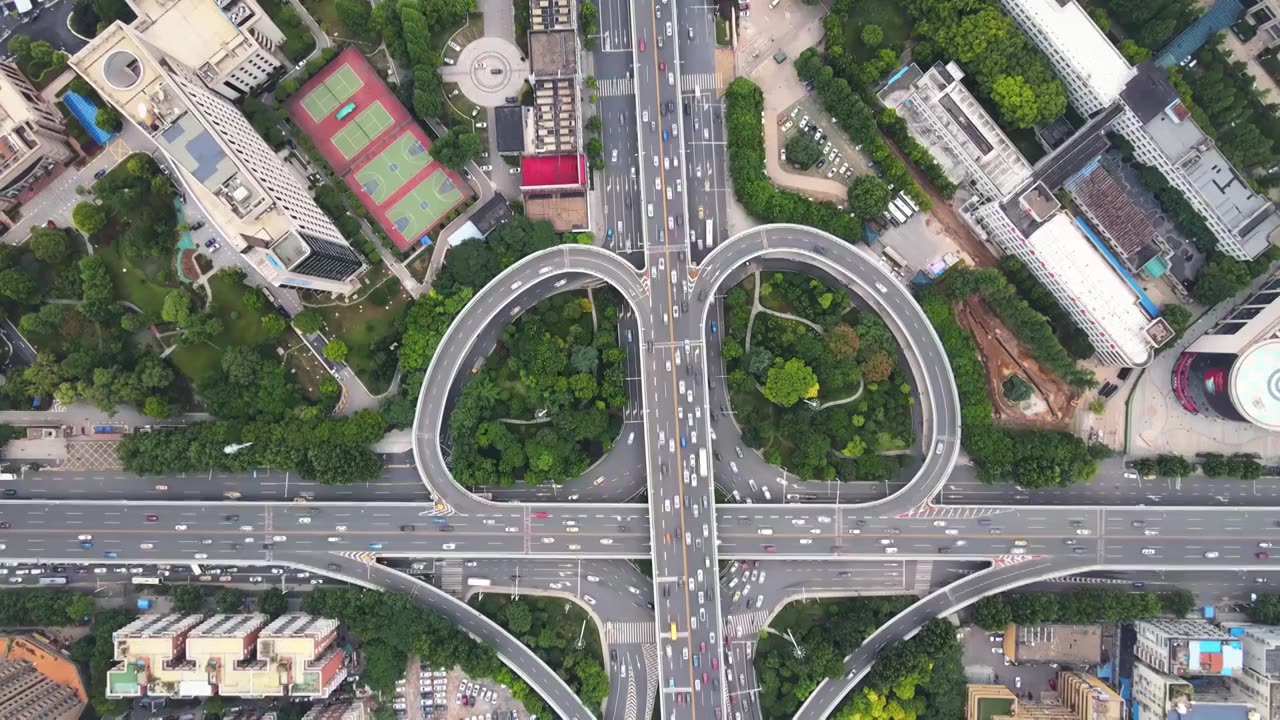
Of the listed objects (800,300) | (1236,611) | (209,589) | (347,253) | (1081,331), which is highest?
(347,253)

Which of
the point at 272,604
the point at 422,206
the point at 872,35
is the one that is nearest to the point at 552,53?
the point at 422,206

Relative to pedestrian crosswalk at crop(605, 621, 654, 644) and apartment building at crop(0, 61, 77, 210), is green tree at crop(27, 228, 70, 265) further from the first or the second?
pedestrian crosswalk at crop(605, 621, 654, 644)

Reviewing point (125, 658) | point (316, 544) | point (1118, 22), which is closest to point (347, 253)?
point (316, 544)

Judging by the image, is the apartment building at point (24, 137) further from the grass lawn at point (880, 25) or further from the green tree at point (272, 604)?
the grass lawn at point (880, 25)

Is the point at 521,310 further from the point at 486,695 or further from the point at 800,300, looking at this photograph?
the point at 486,695

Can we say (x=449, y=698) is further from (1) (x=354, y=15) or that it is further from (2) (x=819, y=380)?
(1) (x=354, y=15)

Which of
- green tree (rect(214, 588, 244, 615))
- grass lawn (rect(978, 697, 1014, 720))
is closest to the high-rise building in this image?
grass lawn (rect(978, 697, 1014, 720))
